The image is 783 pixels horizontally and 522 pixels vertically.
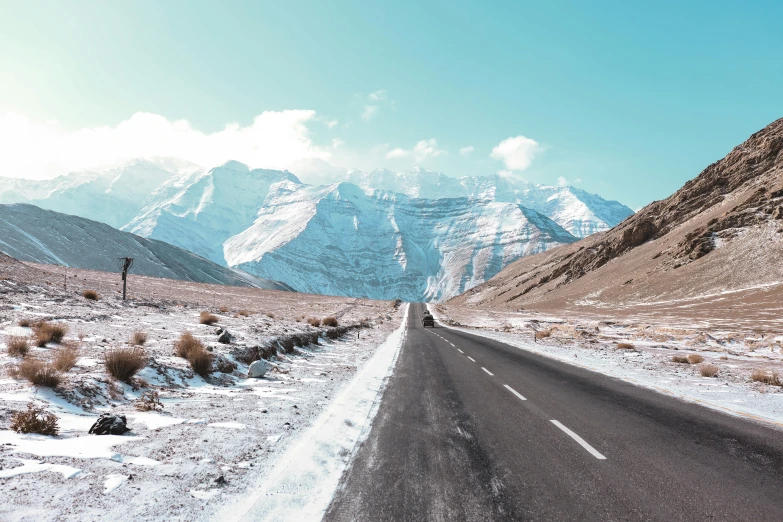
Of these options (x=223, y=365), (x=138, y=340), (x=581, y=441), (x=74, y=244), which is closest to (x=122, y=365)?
(x=223, y=365)

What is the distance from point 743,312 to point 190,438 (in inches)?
2187

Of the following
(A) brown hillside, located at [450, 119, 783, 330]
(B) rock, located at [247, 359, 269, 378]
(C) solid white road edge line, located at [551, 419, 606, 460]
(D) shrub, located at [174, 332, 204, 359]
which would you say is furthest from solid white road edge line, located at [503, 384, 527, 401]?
(A) brown hillside, located at [450, 119, 783, 330]

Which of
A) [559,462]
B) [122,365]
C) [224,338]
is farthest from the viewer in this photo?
[224,338]

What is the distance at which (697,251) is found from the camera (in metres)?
65.9

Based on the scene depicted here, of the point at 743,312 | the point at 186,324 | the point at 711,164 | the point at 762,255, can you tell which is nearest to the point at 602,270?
the point at 762,255

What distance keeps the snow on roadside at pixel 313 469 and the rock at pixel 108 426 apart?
2.46 meters

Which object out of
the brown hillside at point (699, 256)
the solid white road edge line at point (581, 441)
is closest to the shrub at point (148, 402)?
the solid white road edge line at point (581, 441)

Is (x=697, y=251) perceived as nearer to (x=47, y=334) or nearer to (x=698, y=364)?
(x=698, y=364)

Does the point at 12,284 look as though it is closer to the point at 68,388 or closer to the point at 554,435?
the point at 68,388

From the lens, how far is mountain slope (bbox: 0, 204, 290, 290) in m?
137

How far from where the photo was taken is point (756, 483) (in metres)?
4.72

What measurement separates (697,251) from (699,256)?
0.95m

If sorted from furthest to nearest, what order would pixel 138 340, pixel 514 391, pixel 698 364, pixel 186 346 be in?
pixel 698 364 → pixel 138 340 → pixel 186 346 → pixel 514 391

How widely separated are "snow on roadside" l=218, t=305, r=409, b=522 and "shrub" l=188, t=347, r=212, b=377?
3628 mm
